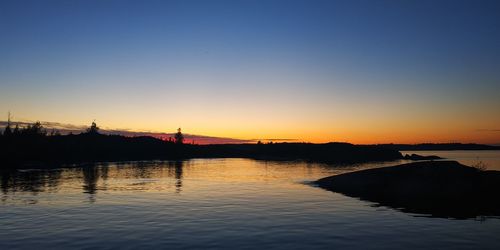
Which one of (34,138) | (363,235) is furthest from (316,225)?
(34,138)

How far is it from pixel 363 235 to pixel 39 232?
2437cm

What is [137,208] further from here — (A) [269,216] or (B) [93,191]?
(B) [93,191]

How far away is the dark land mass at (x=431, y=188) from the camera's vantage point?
4638 centimetres

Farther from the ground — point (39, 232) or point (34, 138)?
point (34, 138)

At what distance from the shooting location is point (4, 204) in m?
46.0

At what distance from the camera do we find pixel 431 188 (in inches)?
2151

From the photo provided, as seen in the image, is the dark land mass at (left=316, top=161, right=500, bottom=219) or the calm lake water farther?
the dark land mass at (left=316, top=161, right=500, bottom=219)

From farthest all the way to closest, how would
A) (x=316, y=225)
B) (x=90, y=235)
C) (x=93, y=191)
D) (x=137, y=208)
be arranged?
1. (x=93, y=191)
2. (x=137, y=208)
3. (x=316, y=225)
4. (x=90, y=235)

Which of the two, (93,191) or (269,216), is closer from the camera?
(269,216)

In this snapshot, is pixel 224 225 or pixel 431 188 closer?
pixel 224 225

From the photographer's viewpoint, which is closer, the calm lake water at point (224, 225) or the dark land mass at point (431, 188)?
the calm lake water at point (224, 225)

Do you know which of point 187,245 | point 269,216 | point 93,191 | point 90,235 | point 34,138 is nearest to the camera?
point 187,245

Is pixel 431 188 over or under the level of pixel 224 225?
over

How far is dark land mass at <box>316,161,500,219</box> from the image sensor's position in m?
46.4
